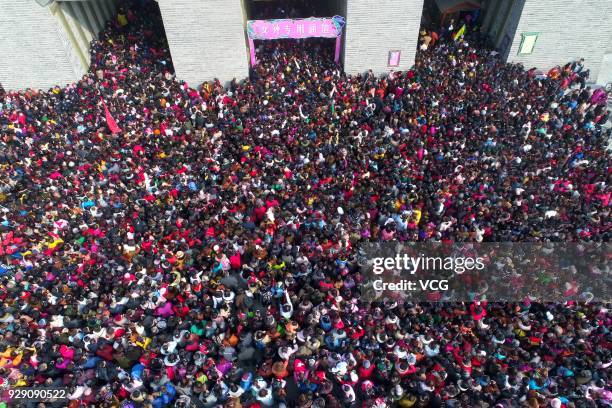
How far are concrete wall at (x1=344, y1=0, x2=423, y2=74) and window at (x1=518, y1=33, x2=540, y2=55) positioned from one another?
4845 mm

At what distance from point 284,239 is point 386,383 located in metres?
4.71

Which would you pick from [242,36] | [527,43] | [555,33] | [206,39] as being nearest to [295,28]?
[242,36]

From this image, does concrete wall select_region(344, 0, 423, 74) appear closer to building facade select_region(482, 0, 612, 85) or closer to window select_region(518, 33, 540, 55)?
building facade select_region(482, 0, 612, 85)

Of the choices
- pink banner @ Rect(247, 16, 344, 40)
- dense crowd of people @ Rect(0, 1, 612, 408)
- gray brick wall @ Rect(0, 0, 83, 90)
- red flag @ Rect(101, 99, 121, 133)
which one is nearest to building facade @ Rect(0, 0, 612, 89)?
gray brick wall @ Rect(0, 0, 83, 90)

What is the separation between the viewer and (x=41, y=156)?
1564 centimetres

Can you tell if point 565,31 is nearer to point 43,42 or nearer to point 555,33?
point 555,33

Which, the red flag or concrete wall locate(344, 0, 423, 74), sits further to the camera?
concrete wall locate(344, 0, 423, 74)

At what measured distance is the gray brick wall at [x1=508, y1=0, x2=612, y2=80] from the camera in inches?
704

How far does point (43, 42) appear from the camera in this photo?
1842cm

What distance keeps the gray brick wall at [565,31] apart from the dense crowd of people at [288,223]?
954 millimetres

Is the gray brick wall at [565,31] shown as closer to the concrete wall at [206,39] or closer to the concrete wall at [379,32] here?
the concrete wall at [379,32]

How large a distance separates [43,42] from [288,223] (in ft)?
48.7

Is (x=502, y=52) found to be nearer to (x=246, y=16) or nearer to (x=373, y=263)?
(x=246, y=16)

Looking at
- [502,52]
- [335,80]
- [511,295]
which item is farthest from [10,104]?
[502,52]
